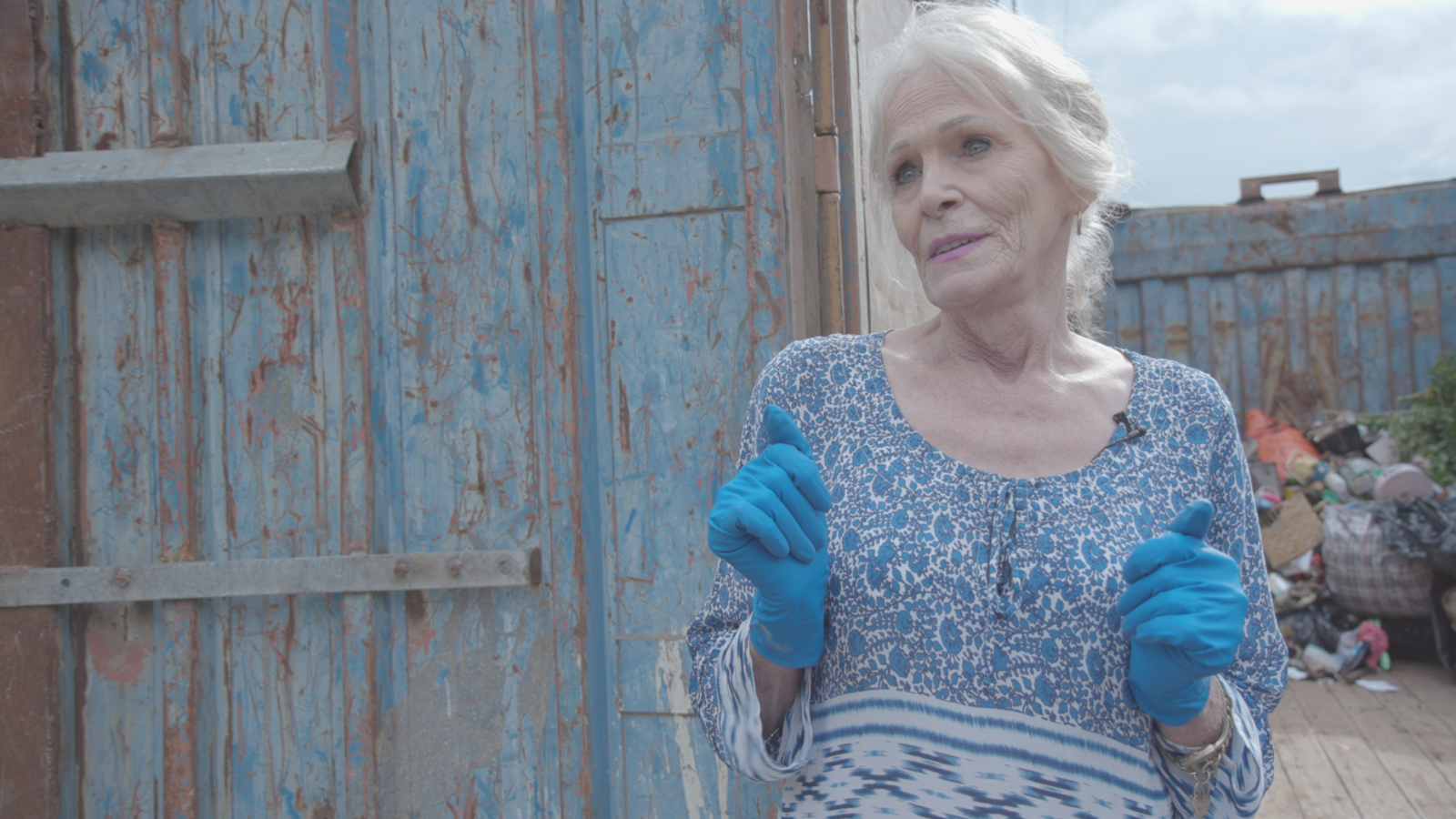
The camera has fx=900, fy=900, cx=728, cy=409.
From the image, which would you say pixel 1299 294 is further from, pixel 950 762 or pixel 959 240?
pixel 950 762

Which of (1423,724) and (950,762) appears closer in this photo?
(950,762)

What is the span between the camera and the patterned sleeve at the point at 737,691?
112 centimetres

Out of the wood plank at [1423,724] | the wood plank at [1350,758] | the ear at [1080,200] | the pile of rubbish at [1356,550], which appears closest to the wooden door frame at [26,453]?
the ear at [1080,200]

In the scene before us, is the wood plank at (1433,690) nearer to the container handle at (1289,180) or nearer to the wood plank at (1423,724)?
the wood plank at (1423,724)

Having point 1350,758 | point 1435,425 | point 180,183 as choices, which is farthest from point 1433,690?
point 180,183

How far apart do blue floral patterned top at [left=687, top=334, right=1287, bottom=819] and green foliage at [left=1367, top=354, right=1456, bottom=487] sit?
509cm

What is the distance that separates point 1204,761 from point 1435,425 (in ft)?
18.1

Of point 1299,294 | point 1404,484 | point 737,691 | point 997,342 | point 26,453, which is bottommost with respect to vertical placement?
point 1404,484

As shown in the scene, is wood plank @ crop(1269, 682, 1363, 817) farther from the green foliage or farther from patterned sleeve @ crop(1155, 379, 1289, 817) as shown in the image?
patterned sleeve @ crop(1155, 379, 1289, 817)

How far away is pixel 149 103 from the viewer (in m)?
1.90

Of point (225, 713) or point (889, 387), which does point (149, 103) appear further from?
point (889, 387)

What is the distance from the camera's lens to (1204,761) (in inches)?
43.5

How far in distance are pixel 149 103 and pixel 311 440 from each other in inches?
31.1

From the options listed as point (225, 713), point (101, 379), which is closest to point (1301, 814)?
point (225, 713)
